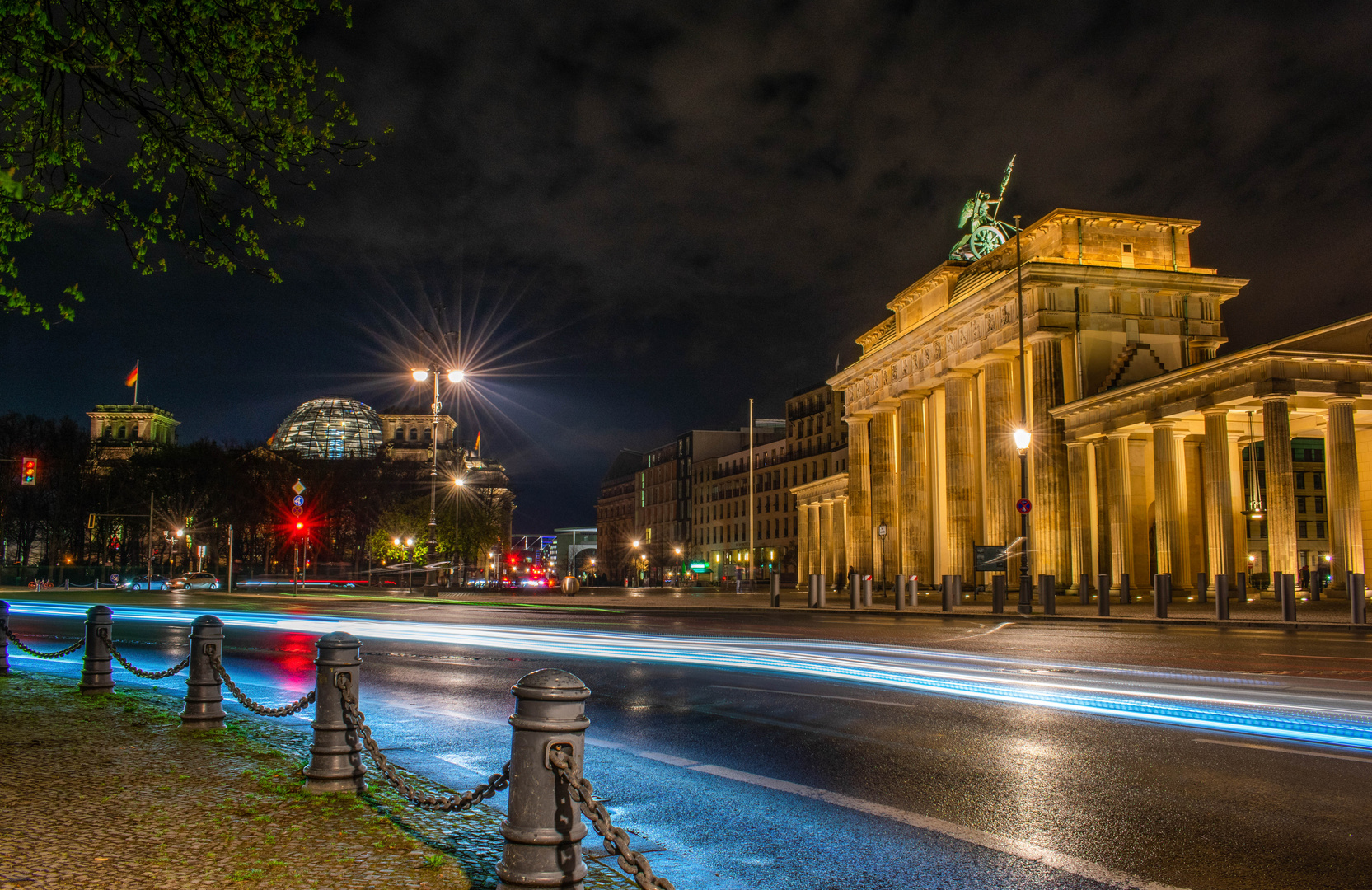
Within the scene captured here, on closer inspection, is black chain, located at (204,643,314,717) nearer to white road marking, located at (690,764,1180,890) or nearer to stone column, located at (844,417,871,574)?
white road marking, located at (690,764,1180,890)

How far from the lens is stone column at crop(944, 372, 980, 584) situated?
5362 cm

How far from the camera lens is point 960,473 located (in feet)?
177

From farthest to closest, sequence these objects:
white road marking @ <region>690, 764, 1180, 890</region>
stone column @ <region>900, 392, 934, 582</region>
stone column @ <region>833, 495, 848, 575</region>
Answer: stone column @ <region>833, 495, 848, 575</region> < stone column @ <region>900, 392, 934, 582</region> < white road marking @ <region>690, 764, 1180, 890</region>

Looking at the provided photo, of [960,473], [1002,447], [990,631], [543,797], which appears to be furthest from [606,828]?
[960,473]

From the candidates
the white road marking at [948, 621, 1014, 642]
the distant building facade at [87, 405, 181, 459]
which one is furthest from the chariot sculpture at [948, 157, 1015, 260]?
the distant building facade at [87, 405, 181, 459]

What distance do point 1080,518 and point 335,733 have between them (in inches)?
1695

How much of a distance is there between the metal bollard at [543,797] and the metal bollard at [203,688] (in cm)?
576

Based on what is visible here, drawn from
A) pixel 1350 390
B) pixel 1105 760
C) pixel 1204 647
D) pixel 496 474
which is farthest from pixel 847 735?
pixel 496 474

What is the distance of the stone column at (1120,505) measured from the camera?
136 ft

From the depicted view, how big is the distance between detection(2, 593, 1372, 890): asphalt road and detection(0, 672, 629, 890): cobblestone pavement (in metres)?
1.06

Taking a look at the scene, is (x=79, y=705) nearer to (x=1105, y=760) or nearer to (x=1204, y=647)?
(x=1105, y=760)

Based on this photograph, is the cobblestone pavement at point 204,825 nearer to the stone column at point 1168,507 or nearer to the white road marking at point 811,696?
the white road marking at point 811,696

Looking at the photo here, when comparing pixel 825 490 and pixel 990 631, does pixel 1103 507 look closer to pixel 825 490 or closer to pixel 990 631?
pixel 990 631

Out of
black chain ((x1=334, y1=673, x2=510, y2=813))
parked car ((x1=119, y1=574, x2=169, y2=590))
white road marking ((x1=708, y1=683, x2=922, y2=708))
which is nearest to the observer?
black chain ((x1=334, y1=673, x2=510, y2=813))
